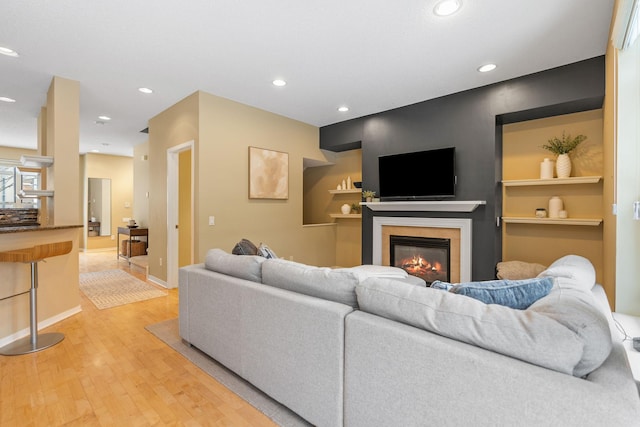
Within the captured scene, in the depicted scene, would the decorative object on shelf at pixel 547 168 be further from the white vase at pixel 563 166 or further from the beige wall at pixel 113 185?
the beige wall at pixel 113 185

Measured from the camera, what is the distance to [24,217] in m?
3.48

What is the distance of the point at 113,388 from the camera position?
2033 millimetres

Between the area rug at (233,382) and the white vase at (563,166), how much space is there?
12.3 ft

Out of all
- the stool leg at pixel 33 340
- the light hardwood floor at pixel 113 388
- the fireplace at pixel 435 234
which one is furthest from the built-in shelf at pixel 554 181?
the stool leg at pixel 33 340

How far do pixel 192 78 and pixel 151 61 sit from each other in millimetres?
485

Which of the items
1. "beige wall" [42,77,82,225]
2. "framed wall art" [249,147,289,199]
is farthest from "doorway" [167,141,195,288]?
"beige wall" [42,77,82,225]

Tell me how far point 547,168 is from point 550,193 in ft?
1.14

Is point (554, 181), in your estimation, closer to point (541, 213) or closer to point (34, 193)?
point (541, 213)

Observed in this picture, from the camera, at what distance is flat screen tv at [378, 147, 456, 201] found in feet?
13.3

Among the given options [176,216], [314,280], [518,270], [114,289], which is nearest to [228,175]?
[176,216]

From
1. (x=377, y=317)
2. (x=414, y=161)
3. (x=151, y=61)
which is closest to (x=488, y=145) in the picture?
(x=414, y=161)

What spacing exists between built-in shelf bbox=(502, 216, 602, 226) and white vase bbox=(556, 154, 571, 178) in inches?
19.9

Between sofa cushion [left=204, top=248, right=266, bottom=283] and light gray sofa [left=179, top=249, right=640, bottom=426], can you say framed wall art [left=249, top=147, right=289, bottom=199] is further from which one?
light gray sofa [left=179, top=249, right=640, bottom=426]

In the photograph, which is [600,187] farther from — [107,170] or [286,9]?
→ [107,170]
